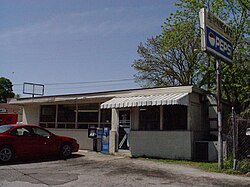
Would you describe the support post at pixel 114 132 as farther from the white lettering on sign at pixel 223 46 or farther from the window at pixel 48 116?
the white lettering on sign at pixel 223 46

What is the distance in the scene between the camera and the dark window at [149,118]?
44.5 ft

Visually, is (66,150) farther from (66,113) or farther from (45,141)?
(66,113)

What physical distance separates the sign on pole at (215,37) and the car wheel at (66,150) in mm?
7275

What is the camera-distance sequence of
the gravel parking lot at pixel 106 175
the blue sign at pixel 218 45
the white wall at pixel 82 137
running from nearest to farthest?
the gravel parking lot at pixel 106 175 → the blue sign at pixel 218 45 → the white wall at pixel 82 137

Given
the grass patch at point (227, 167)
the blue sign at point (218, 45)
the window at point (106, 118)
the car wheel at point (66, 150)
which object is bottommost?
the grass patch at point (227, 167)

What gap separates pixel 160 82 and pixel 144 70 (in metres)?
2.11

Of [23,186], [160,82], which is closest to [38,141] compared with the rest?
[23,186]

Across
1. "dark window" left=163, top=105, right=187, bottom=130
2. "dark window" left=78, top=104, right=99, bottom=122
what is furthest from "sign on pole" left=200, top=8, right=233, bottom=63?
"dark window" left=78, top=104, right=99, bottom=122

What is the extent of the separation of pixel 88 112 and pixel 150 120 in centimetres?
443

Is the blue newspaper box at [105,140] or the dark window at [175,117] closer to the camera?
the dark window at [175,117]

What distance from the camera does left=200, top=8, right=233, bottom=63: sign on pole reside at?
1008cm

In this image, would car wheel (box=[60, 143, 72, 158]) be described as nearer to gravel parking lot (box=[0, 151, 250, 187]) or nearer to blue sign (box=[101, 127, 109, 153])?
gravel parking lot (box=[0, 151, 250, 187])

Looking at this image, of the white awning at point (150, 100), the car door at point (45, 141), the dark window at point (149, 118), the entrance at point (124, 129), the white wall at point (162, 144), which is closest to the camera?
the white awning at point (150, 100)

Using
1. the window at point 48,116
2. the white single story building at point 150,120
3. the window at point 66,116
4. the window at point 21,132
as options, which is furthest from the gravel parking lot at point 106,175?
the window at point 48,116
